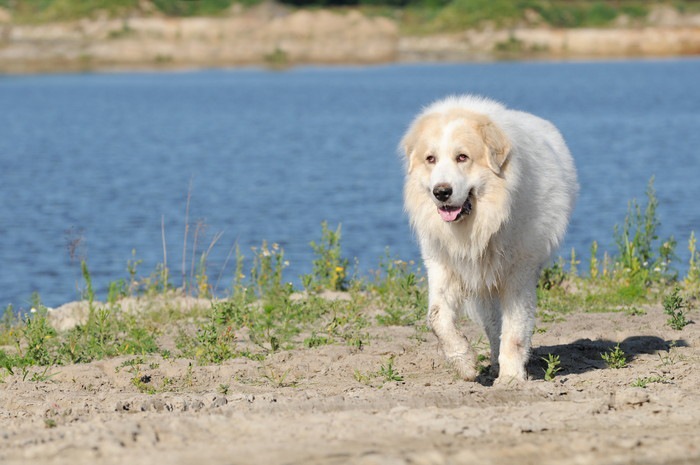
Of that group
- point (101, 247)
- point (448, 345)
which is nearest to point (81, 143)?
point (101, 247)

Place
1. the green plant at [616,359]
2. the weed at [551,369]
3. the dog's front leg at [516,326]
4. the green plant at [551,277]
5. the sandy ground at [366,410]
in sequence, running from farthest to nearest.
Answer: the green plant at [551,277] → the green plant at [616,359] → the dog's front leg at [516,326] → the weed at [551,369] → the sandy ground at [366,410]

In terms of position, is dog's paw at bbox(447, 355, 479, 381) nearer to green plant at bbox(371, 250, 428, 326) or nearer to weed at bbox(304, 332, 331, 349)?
weed at bbox(304, 332, 331, 349)

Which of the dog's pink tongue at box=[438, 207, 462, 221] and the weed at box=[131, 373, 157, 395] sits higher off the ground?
the dog's pink tongue at box=[438, 207, 462, 221]

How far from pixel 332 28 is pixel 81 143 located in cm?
4978

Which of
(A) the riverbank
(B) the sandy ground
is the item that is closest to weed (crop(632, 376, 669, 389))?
(B) the sandy ground

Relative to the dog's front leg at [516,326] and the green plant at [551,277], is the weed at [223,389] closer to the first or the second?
the dog's front leg at [516,326]

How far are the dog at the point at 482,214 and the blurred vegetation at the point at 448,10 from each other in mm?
78602

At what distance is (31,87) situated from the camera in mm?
68125

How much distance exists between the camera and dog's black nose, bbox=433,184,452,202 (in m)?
7.56

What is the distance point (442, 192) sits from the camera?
24.9 feet

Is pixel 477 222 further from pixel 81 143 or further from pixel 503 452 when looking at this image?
pixel 81 143

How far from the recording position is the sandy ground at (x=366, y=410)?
19.6 feet

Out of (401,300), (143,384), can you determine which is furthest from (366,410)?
(401,300)

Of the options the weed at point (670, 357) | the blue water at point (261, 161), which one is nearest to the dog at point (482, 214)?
the weed at point (670, 357)
